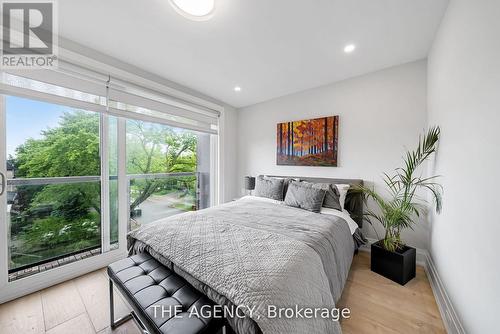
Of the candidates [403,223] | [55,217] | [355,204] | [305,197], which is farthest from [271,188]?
[55,217]

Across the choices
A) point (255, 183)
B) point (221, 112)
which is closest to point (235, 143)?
point (221, 112)

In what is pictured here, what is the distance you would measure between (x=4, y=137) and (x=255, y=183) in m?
2.96

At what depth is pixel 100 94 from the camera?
85.4 inches

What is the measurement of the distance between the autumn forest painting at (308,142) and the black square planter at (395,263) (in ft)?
4.27

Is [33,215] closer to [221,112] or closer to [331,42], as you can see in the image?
[221,112]

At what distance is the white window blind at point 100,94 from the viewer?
1.77 m

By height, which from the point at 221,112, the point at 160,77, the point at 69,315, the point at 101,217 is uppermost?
the point at 160,77

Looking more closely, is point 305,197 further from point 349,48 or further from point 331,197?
point 349,48

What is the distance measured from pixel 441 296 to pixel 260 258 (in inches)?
65.1

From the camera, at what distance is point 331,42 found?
6.40 ft

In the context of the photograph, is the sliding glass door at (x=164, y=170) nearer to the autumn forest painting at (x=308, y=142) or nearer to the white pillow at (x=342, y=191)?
the autumn forest painting at (x=308, y=142)

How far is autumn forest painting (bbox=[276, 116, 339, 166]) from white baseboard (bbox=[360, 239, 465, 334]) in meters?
1.50

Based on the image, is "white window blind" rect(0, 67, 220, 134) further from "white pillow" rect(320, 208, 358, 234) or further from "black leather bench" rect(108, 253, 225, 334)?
"white pillow" rect(320, 208, 358, 234)

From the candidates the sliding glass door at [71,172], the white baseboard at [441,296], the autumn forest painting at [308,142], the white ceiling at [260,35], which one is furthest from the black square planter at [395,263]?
the sliding glass door at [71,172]
